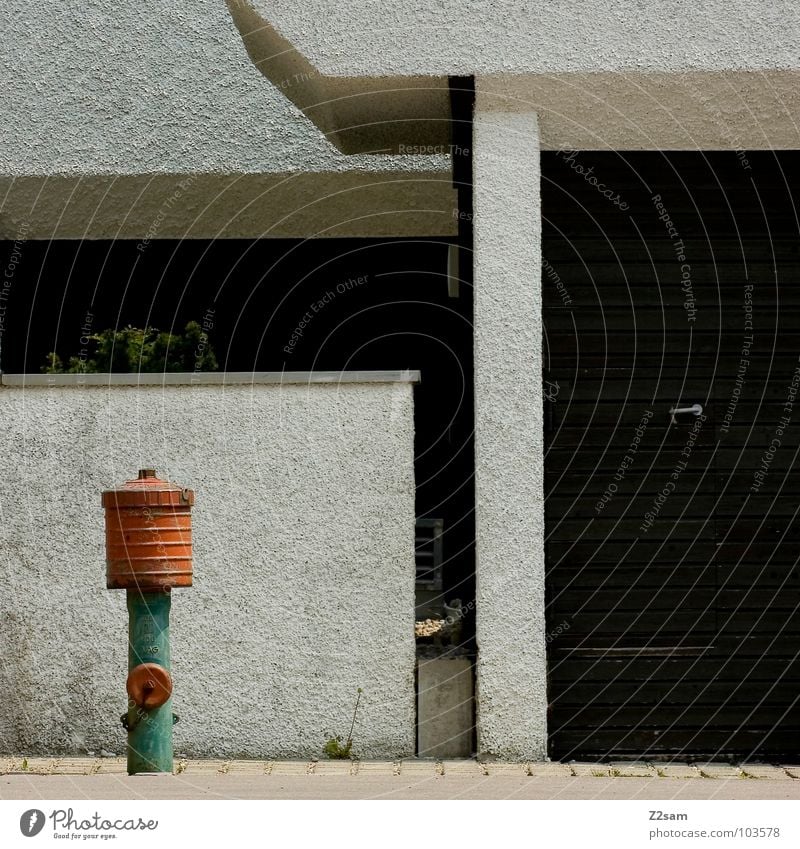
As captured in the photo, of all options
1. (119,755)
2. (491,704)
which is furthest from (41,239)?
(491,704)

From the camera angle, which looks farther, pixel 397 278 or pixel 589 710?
pixel 397 278

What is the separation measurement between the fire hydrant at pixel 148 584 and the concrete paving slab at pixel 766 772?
2977 millimetres

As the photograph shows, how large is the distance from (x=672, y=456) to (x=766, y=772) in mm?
1657

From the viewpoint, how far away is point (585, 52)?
23.4ft

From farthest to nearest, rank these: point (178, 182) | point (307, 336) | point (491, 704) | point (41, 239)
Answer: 1. point (307, 336)
2. point (41, 239)
3. point (178, 182)
4. point (491, 704)

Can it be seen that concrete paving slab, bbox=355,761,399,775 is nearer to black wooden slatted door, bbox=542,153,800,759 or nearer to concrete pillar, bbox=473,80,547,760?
concrete pillar, bbox=473,80,547,760

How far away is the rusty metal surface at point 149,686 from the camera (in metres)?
5.51

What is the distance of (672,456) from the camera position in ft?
24.5

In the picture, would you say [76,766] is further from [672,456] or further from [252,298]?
[252,298]

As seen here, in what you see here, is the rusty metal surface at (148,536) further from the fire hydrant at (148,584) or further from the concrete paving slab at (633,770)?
the concrete paving slab at (633,770)

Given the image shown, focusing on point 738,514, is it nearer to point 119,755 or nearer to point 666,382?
point 666,382

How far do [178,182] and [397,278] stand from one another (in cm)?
287

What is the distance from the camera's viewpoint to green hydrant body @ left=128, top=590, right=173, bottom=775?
219 inches

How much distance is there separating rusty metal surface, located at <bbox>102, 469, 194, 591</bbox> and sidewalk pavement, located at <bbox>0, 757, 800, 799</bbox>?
84cm
